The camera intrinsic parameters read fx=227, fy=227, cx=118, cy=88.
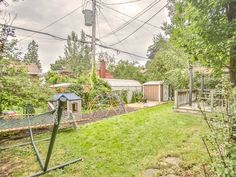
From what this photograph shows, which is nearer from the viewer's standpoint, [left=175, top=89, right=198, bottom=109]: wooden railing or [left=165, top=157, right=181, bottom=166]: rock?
[left=165, top=157, right=181, bottom=166]: rock

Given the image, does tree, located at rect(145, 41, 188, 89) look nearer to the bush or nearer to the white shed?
the white shed

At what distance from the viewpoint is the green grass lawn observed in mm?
4582

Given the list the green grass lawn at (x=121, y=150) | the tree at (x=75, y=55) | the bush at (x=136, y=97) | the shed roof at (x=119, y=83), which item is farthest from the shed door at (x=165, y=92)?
the tree at (x=75, y=55)

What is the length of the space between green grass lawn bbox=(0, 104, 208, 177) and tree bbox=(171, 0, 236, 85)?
1.97 meters

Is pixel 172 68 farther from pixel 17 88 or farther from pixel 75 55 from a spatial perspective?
pixel 75 55

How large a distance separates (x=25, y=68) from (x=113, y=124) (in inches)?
147

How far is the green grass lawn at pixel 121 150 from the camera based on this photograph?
4.58 meters

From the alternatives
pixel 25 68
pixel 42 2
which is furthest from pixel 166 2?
pixel 25 68

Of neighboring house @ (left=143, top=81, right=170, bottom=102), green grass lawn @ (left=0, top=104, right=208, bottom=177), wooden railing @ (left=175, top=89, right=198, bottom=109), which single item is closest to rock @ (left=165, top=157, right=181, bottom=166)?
green grass lawn @ (left=0, top=104, right=208, bottom=177)

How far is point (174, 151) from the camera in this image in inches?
206

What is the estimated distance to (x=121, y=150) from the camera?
563 centimetres

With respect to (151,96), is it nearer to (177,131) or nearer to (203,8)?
(177,131)

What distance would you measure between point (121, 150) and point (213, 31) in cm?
342

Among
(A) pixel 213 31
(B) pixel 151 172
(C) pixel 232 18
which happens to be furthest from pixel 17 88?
(C) pixel 232 18
